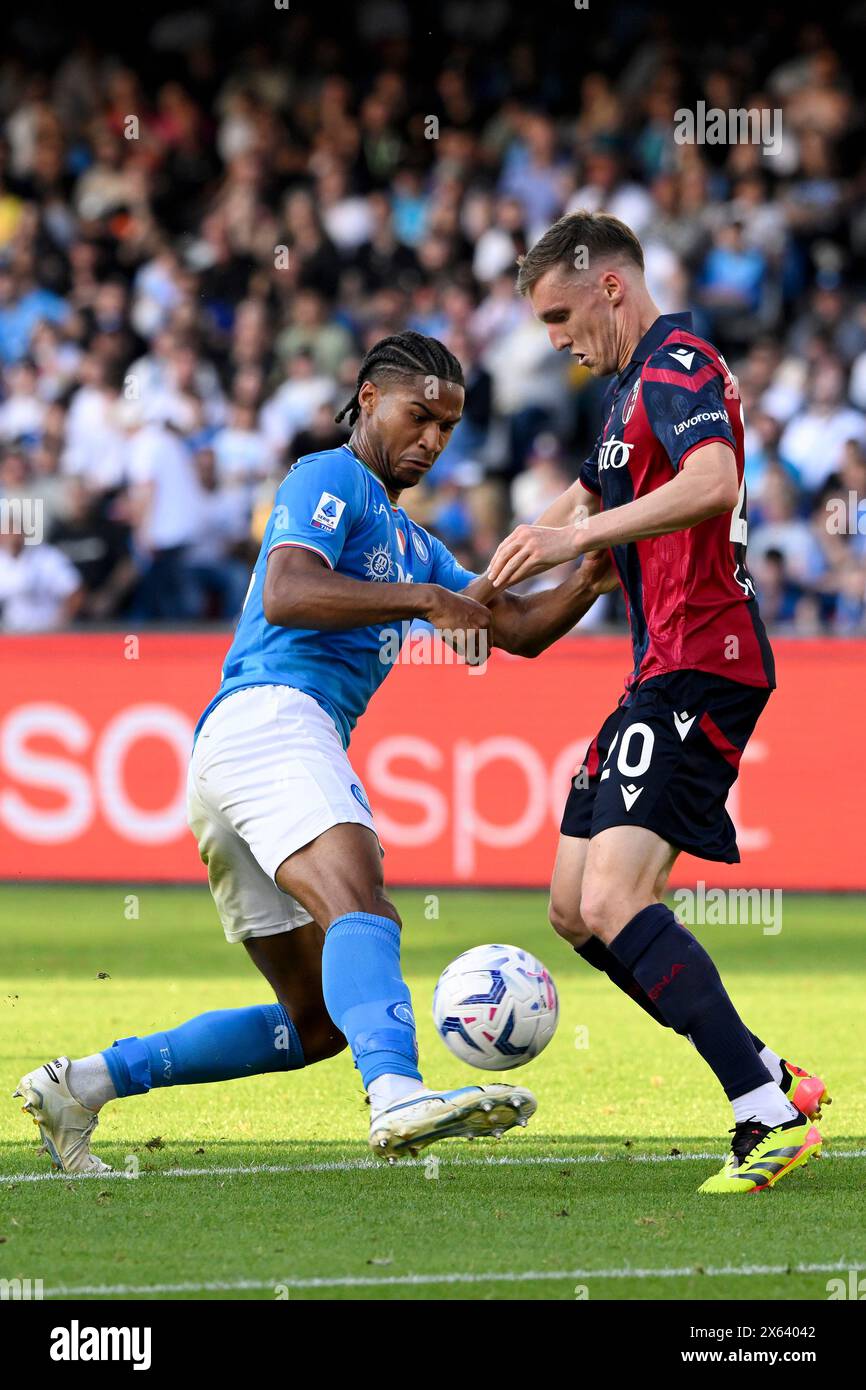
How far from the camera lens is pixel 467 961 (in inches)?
217

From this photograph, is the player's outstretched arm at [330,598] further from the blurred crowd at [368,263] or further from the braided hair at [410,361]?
the blurred crowd at [368,263]

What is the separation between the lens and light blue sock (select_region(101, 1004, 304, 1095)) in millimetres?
5504

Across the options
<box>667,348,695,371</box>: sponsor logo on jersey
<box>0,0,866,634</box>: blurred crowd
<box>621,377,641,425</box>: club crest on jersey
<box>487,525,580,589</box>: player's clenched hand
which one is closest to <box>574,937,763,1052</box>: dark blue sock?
<box>487,525,580,589</box>: player's clenched hand

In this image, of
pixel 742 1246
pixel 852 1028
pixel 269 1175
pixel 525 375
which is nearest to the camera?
pixel 742 1246

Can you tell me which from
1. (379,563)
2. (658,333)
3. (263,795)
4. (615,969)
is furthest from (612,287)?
(615,969)

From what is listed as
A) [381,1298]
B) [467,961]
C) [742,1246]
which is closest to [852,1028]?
[467,961]

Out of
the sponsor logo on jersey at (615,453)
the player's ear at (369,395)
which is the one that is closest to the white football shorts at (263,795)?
the player's ear at (369,395)

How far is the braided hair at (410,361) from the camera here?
18.4 feet

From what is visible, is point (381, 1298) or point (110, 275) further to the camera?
point (110, 275)

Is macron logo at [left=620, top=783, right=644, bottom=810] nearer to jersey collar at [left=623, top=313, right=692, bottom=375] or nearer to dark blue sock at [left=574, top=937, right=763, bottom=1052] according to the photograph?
dark blue sock at [left=574, top=937, right=763, bottom=1052]

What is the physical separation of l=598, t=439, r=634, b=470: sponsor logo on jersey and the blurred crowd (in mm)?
7455

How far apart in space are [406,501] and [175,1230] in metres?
9.90

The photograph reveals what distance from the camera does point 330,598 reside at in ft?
17.2

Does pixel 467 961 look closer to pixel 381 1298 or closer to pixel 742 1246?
pixel 742 1246
